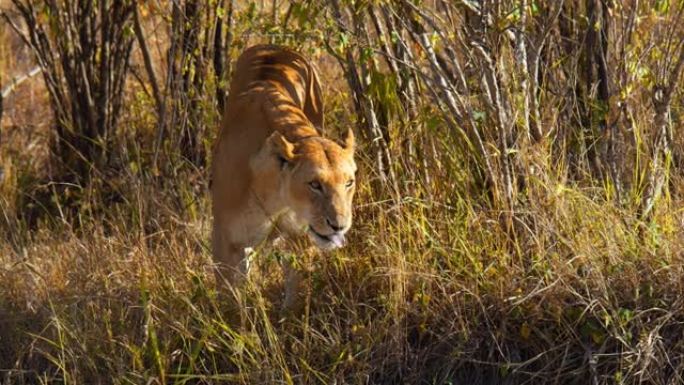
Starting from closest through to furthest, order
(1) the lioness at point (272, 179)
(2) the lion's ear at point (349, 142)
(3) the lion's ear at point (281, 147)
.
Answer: (1) the lioness at point (272, 179) < (3) the lion's ear at point (281, 147) < (2) the lion's ear at point (349, 142)

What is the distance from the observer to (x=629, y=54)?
6.20 metres

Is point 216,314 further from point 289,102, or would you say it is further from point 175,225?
point 175,225

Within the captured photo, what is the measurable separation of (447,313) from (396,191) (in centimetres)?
69

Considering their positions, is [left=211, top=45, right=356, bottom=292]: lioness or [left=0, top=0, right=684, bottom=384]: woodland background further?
[left=211, top=45, right=356, bottom=292]: lioness

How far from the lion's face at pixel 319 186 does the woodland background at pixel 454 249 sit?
0.89 ft

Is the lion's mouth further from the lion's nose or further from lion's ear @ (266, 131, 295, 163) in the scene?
lion's ear @ (266, 131, 295, 163)

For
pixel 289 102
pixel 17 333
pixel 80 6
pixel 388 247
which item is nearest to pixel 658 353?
pixel 388 247

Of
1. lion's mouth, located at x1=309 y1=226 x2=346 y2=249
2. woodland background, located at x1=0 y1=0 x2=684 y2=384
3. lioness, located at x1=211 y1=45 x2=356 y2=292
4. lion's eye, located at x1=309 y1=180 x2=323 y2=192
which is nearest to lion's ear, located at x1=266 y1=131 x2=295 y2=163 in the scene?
lioness, located at x1=211 y1=45 x2=356 y2=292

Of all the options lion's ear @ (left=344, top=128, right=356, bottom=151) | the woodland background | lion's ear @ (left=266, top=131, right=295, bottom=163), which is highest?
lion's ear @ (left=266, top=131, right=295, bottom=163)

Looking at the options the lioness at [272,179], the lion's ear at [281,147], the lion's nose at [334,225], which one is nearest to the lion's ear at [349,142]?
the lioness at [272,179]

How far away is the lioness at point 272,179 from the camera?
Result: 18.4ft

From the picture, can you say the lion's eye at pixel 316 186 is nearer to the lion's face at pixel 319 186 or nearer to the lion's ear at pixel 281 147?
the lion's face at pixel 319 186

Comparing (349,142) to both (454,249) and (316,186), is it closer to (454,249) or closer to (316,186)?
(316,186)

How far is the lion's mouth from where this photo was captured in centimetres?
555
